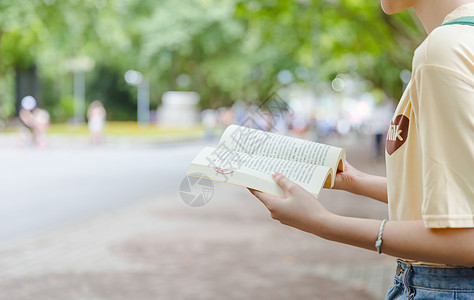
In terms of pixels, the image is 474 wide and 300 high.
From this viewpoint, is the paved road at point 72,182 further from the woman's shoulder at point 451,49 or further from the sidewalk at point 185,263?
the woman's shoulder at point 451,49

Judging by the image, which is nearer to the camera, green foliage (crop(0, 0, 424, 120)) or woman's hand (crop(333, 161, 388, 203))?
woman's hand (crop(333, 161, 388, 203))

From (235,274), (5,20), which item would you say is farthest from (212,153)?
(5,20)

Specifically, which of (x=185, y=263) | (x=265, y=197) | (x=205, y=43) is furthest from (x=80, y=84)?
(x=265, y=197)

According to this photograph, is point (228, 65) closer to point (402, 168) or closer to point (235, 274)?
point (235, 274)

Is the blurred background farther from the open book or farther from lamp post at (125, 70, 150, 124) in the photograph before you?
lamp post at (125, 70, 150, 124)

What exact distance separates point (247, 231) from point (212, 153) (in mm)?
6961

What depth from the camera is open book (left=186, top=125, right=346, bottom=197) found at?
58.5 inches

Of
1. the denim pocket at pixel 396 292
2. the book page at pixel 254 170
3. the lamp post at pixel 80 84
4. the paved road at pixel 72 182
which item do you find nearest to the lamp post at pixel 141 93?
the lamp post at pixel 80 84

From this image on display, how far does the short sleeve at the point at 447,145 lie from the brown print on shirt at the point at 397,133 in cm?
13

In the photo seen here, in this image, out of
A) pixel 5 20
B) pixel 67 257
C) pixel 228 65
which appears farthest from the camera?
pixel 228 65

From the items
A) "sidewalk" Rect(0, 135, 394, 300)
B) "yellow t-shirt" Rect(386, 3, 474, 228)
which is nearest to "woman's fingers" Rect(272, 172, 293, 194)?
"yellow t-shirt" Rect(386, 3, 474, 228)

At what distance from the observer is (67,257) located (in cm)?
680

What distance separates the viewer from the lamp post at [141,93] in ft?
165

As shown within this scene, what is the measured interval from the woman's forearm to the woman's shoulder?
32 cm
